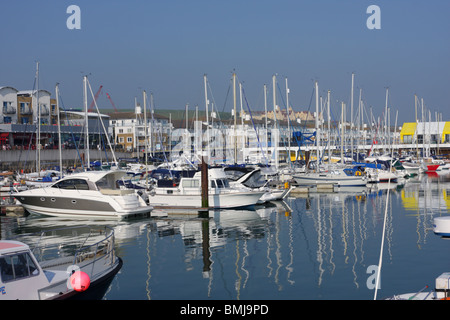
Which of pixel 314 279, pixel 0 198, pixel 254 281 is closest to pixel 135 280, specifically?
pixel 254 281

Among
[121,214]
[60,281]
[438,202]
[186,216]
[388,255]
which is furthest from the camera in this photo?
[438,202]

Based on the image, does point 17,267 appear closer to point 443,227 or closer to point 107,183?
point 443,227

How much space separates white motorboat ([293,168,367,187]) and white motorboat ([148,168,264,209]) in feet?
85.2

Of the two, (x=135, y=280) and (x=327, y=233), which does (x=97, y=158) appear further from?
(x=135, y=280)

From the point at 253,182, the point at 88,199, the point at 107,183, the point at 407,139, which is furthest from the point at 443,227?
the point at 407,139

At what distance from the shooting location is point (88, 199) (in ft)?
131

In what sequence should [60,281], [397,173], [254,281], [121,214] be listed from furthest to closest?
[397,173]
[121,214]
[254,281]
[60,281]

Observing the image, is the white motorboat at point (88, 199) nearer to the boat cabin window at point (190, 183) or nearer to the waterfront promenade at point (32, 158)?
the boat cabin window at point (190, 183)

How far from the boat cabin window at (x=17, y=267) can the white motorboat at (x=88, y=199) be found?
23219 mm

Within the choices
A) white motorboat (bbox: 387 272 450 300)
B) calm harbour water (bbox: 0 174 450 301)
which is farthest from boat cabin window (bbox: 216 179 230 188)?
white motorboat (bbox: 387 272 450 300)

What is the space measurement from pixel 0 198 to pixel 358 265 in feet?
124

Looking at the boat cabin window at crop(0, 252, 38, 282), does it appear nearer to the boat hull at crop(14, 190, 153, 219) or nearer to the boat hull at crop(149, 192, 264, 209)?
the boat hull at crop(14, 190, 153, 219)

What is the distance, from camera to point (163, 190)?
44.8 meters

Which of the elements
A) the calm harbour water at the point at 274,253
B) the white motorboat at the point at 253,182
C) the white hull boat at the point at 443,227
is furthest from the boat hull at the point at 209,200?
the white hull boat at the point at 443,227
